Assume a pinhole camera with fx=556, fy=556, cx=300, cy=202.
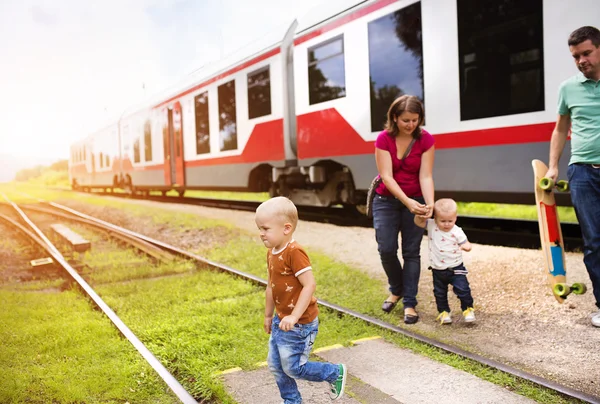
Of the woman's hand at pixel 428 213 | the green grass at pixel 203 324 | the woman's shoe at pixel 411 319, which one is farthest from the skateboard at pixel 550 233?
the green grass at pixel 203 324

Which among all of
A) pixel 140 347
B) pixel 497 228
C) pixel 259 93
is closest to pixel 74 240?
pixel 259 93

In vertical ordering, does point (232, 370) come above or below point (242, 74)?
below

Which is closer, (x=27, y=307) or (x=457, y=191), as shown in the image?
(x=27, y=307)

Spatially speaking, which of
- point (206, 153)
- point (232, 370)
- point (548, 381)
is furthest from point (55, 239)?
point (548, 381)

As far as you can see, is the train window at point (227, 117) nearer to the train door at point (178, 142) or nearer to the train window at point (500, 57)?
the train door at point (178, 142)

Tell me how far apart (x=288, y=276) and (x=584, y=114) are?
251 centimetres

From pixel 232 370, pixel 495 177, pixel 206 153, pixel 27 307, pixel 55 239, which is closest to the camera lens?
pixel 232 370

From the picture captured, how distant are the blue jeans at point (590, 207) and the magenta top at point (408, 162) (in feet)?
3.38

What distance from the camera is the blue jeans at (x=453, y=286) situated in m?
4.06

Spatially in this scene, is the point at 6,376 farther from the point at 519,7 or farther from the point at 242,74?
the point at 242,74

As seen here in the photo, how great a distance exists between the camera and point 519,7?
5.82 m

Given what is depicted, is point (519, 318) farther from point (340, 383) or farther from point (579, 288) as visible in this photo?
point (340, 383)

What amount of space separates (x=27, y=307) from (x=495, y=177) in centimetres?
495

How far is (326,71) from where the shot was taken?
8.70 meters
